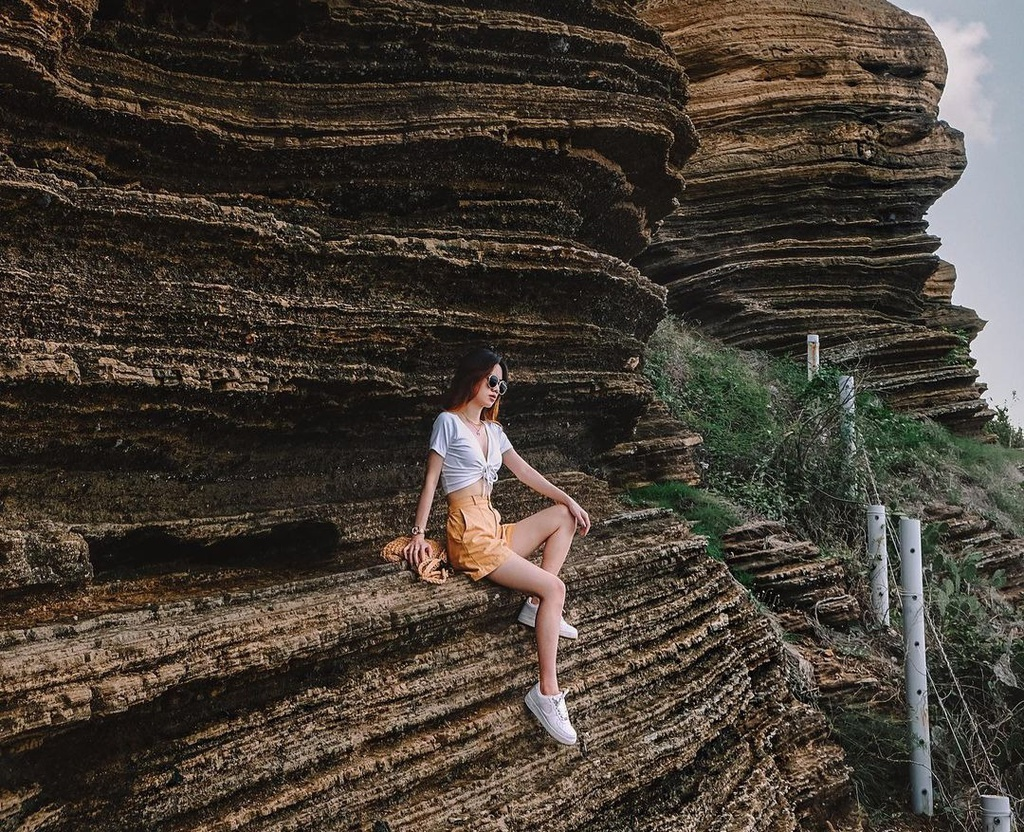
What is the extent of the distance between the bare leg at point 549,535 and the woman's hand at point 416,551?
528 mm

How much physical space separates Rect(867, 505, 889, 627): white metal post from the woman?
3797 millimetres

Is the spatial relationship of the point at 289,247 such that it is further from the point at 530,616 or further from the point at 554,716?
the point at 554,716

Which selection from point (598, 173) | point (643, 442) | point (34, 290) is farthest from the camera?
point (643, 442)

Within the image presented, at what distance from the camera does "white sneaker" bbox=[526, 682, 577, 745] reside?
4.36 meters

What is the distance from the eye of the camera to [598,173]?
6949 mm

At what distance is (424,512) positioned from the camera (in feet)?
14.6

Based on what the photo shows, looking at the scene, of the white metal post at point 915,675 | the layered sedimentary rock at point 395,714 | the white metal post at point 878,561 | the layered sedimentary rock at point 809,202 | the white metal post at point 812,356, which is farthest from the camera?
the layered sedimentary rock at point 809,202

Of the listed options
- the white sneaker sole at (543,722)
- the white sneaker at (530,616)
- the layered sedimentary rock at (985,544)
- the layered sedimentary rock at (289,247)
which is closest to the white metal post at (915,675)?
the layered sedimentary rock at (289,247)

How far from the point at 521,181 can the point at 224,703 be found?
164 inches

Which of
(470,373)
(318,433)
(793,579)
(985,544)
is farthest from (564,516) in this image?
(985,544)

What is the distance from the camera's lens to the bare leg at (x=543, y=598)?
4.41 meters

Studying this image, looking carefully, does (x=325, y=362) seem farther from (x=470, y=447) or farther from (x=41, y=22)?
(x=41, y=22)

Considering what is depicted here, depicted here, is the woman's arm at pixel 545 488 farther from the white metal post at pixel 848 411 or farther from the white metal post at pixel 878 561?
the white metal post at pixel 848 411

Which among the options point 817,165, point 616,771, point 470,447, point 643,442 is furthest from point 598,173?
point 817,165
